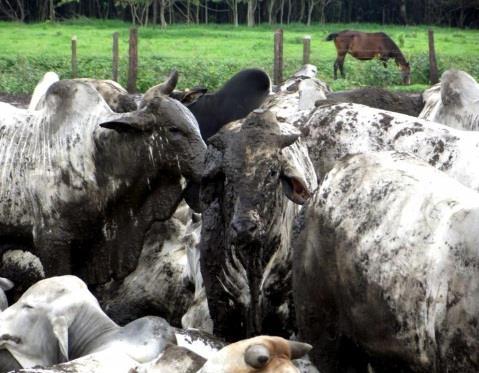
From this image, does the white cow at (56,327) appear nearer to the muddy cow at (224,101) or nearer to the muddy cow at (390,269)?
the muddy cow at (390,269)

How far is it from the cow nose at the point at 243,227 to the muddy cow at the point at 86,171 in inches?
74.2

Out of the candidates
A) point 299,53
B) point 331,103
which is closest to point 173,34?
point 299,53

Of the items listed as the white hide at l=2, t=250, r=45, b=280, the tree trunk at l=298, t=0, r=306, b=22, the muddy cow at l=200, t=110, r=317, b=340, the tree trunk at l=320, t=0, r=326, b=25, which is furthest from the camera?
the tree trunk at l=320, t=0, r=326, b=25

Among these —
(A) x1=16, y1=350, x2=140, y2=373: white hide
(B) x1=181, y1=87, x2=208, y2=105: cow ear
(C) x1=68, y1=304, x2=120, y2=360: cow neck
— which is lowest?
(C) x1=68, y1=304, x2=120, y2=360: cow neck

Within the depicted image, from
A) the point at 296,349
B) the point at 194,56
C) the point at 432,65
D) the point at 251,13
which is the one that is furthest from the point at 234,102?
the point at 251,13

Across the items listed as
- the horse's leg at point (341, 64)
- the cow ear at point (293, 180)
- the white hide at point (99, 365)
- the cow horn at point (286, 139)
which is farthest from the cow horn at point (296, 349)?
the horse's leg at point (341, 64)

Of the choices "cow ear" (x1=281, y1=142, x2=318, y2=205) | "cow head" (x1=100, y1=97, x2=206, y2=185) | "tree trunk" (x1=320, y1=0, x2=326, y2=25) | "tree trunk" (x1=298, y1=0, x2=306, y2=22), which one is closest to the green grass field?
"tree trunk" (x1=298, y1=0, x2=306, y2=22)

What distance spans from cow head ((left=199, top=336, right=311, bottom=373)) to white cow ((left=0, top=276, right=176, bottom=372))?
4.00 feet

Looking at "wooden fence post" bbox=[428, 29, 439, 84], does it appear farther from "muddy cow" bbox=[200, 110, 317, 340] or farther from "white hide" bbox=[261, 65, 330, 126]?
"muddy cow" bbox=[200, 110, 317, 340]

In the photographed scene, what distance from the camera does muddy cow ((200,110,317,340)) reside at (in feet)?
19.2

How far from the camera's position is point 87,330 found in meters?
5.87

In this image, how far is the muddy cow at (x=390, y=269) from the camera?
453 cm

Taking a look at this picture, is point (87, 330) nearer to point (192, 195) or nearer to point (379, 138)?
point (192, 195)

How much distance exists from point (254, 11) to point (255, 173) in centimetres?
5556
